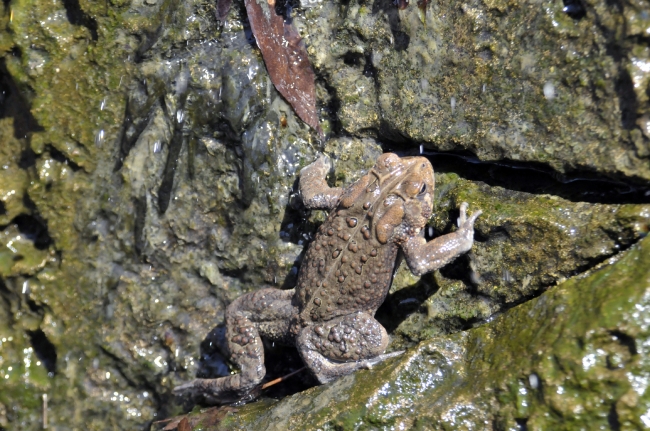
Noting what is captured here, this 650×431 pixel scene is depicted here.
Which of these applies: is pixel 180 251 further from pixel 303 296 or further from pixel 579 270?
pixel 579 270

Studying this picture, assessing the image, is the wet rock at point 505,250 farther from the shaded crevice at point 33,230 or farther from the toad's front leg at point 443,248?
the shaded crevice at point 33,230

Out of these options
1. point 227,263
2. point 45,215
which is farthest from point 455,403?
point 45,215

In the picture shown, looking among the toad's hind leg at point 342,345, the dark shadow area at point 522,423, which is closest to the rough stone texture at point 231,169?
the toad's hind leg at point 342,345

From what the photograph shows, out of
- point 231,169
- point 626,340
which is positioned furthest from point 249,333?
point 626,340

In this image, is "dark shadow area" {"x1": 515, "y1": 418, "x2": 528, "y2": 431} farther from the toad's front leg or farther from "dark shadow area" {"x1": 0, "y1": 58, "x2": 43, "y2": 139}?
"dark shadow area" {"x1": 0, "y1": 58, "x2": 43, "y2": 139}

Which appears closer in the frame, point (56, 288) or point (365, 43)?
point (365, 43)
